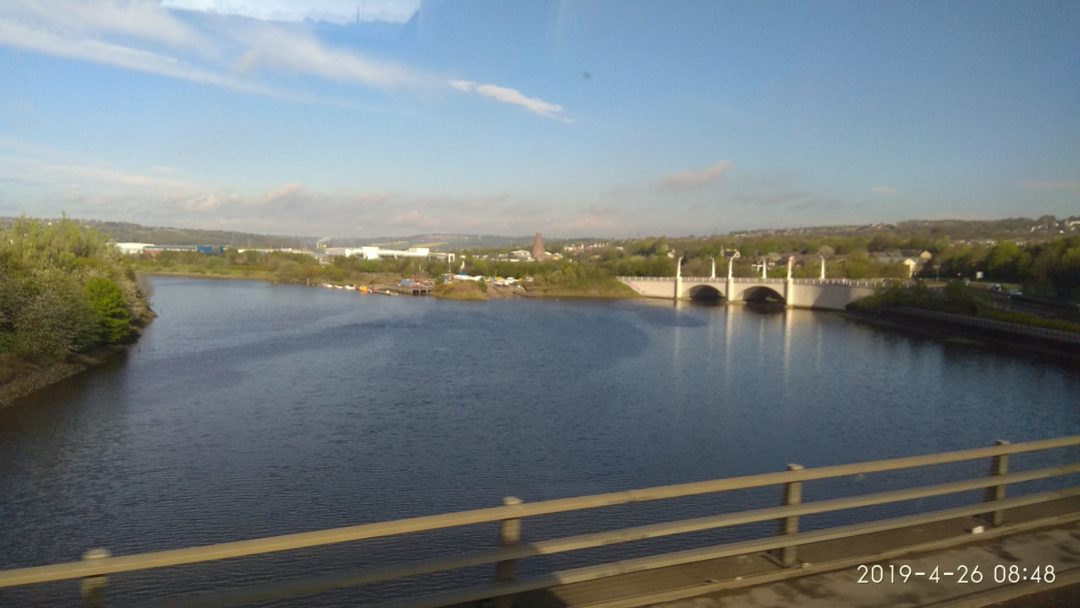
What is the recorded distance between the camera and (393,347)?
1014 inches

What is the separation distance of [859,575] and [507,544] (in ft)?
5.05

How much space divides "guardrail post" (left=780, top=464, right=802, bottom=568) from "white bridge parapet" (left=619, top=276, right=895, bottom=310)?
50.7 meters

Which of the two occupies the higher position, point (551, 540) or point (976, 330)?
point (551, 540)

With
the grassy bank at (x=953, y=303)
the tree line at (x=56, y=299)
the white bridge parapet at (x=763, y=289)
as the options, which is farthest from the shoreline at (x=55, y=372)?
the white bridge parapet at (x=763, y=289)

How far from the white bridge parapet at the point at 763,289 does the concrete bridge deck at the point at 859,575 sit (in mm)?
50001

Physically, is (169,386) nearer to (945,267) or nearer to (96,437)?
(96,437)

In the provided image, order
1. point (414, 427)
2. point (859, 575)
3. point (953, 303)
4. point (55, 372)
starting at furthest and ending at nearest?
point (953, 303) → point (55, 372) → point (414, 427) → point (859, 575)

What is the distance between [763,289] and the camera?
61.8 metres

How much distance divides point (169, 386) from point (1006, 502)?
17765mm

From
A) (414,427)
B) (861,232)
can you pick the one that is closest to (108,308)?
(414,427)

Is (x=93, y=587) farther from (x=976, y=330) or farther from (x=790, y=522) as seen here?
(x=976, y=330)

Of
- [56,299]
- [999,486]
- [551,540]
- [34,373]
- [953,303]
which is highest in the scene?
[551,540]

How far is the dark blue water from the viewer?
8.95 metres

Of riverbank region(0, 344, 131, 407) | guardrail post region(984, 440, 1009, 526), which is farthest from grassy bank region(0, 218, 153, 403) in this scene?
guardrail post region(984, 440, 1009, 526)
